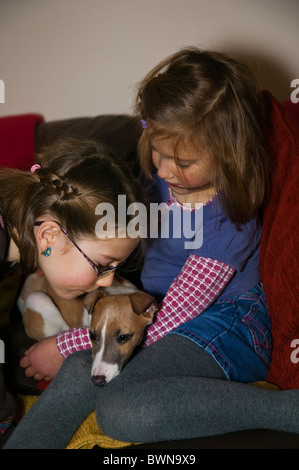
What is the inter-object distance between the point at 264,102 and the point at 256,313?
0.75 m

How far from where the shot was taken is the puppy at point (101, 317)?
1.62 m

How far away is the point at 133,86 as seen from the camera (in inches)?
96.9

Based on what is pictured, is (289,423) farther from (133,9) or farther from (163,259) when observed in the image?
(133,9)

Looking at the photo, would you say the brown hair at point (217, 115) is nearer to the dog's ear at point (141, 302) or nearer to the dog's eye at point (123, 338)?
the dog's ear at point (141, 302)

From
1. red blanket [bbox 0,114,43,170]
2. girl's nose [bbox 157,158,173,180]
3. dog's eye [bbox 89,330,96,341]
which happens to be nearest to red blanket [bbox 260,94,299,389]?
girl's nose [bbox 157,158,173,180]

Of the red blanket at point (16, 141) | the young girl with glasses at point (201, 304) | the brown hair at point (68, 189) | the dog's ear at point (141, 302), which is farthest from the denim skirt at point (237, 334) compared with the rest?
the red blanket at point (16, 141)

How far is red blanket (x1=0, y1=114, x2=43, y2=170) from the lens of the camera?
2246mm

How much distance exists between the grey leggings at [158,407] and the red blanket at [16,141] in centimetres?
108

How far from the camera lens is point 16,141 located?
2.29 meters

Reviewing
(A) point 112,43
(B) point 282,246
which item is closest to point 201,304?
(B) point 282,246

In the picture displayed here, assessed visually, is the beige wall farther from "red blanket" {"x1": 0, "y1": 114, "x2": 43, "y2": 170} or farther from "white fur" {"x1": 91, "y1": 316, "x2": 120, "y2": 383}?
"white fur" {"x1": 91, "y1": 316, "x2": 120, "y2": 383}

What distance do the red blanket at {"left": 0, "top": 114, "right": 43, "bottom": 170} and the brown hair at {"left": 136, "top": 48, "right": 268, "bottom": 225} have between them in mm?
847

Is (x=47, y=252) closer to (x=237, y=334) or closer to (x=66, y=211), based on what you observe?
(x=66, y=211)

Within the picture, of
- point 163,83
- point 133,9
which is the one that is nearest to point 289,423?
point 163,83
